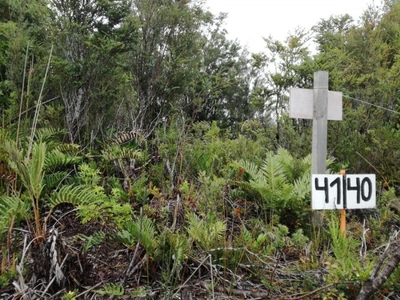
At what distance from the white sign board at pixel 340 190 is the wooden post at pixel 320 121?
48cm

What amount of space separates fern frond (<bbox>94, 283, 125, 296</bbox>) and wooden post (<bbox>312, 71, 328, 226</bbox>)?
188 cm

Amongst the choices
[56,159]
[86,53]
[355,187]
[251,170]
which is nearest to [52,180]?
[56,159]

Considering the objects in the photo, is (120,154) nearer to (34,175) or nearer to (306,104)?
(34,175)

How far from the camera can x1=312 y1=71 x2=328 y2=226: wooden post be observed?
336 cm

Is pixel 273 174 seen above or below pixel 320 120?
below

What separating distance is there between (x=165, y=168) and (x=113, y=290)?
98.4 inches

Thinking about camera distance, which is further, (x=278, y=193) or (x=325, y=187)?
(x=278, y=193)

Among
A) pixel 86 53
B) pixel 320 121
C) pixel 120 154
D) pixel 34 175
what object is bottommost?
pixel 34 175

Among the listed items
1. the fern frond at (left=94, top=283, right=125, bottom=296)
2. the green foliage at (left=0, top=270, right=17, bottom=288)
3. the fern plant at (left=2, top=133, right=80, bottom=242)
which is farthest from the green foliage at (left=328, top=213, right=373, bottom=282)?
the green foliage at (left=0, top=270, right=17, bottom=288)

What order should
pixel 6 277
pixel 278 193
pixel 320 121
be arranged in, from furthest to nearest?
pixel 278 193 < pixel 320 121 < pixel 6 277

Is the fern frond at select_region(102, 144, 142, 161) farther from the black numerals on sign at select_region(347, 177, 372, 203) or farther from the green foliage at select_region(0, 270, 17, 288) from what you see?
the black numerals on sign at select_region(347, 177, 372, 203)

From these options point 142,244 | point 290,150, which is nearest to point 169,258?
point 142,244

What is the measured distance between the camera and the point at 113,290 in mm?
2039

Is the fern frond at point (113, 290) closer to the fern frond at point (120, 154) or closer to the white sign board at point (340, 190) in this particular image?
the white sign board at point (340, 190)
